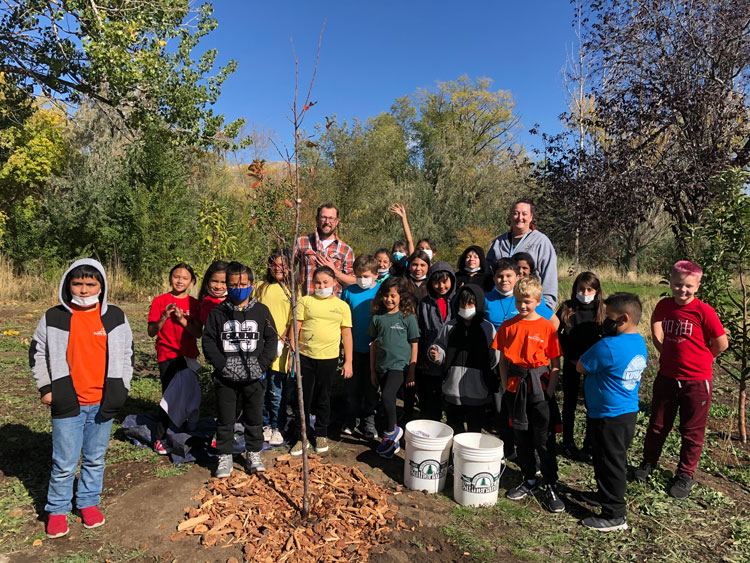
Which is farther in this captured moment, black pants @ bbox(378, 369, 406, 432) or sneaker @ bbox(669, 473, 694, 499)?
black pants @ bbox(378, 369, 406, 432)

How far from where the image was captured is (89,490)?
11.2 feet

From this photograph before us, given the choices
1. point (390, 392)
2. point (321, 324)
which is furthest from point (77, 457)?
point (390, 392)

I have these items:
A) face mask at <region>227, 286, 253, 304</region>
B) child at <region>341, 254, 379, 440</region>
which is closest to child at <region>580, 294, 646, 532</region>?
child at <region>341, 254, 379, 440</region>

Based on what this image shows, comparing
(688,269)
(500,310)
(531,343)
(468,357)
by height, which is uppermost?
(688,269)

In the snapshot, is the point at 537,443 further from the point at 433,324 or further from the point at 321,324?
the point at 321,324

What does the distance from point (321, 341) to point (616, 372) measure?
8.21 ft

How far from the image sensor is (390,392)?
4469 mm

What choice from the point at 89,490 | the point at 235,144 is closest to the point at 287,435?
the point at 89,490

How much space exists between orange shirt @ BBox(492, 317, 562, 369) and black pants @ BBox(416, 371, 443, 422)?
1015mm

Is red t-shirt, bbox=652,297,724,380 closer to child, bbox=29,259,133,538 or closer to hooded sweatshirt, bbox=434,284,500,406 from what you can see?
hooded sweatshirt, bbox=434,284,500,406

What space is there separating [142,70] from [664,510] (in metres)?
10.4

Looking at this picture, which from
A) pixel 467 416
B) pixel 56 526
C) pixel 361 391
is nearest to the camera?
pixel 56 526

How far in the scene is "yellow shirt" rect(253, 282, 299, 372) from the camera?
467 cm

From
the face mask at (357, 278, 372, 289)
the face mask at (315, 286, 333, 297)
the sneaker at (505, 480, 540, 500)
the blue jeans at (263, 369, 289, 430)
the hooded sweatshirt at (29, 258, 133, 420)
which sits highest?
the face mask at (357, 278, 372, 289)
